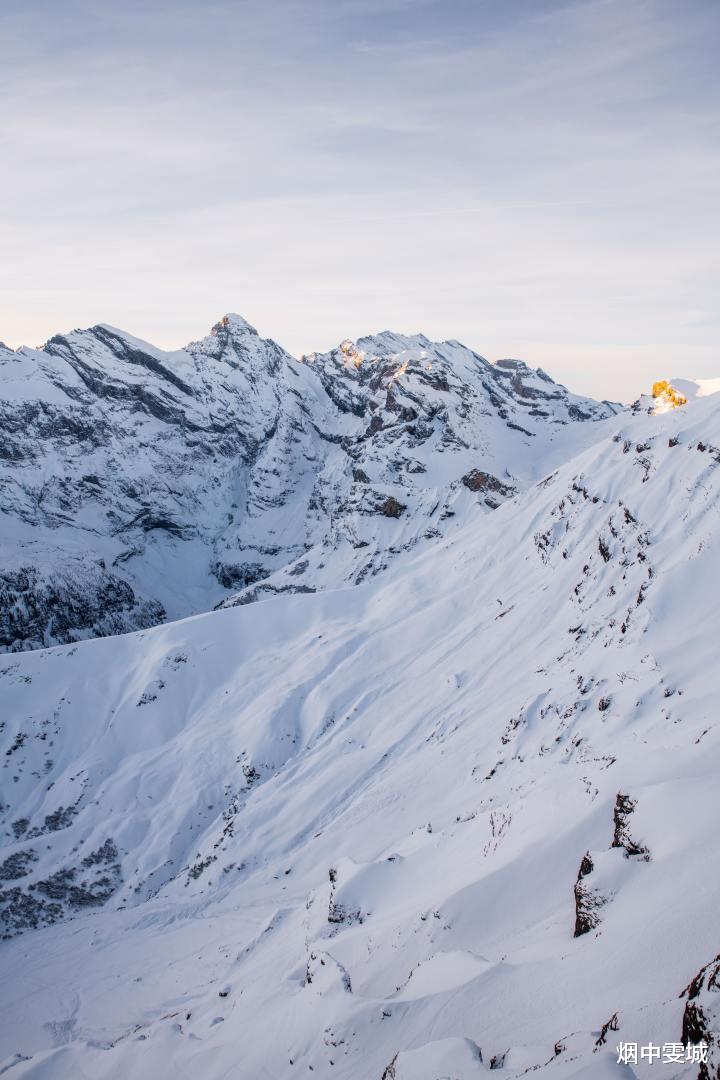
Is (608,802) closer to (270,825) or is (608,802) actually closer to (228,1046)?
(228,1046)

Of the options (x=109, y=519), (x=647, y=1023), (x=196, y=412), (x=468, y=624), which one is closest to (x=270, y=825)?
(x=468, y=624)

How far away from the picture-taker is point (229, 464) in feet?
578

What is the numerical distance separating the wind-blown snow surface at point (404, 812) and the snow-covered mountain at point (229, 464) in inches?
1782

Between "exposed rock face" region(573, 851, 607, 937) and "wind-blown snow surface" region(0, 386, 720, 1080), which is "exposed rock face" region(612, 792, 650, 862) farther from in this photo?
"exposed rock face" region(573, 851, 607, 937)

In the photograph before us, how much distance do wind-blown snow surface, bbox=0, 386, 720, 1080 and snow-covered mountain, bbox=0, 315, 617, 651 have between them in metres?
45.3

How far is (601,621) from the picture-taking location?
110 ft

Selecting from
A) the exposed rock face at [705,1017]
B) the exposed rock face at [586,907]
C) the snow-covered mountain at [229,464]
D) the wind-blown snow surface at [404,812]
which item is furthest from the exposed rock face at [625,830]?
the snow-covered mountain at [229,464]

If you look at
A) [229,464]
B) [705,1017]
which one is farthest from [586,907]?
[229,464]

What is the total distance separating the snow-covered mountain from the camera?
371 feet

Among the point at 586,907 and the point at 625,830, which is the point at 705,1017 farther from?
the point at 625,830

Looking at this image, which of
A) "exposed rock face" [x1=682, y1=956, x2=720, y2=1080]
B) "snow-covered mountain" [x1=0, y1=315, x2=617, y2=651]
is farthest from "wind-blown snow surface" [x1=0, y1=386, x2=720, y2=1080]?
"snow-covered mountain" [x1=0, y1=315, x2=617, y2=651]

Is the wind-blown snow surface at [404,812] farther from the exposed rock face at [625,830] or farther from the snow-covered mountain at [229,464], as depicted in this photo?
the snow-covered mountain at [229,464]

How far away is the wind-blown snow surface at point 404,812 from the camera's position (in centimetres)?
1041

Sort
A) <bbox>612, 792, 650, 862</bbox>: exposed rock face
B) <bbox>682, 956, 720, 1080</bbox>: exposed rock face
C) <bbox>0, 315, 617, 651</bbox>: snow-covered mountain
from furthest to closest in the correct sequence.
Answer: <bbox>0, 315, 617, 651</bbox>: snow-covered mountain, <bbox>612, 792, 650, 862</bbox>: exposed rock face, <bbox>682, 956, 720, 1080</bbox>: exposed rock face
